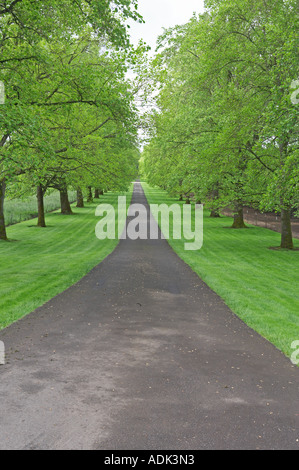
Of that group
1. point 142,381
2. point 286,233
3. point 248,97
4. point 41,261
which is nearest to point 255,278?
point 286,233

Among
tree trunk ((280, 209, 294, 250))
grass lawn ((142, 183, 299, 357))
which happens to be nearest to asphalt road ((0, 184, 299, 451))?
grass lawn ((142, 183, 299, 357))

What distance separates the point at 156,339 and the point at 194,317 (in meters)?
1.68

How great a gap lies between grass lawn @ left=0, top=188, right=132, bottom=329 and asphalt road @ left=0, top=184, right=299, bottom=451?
2.72ft

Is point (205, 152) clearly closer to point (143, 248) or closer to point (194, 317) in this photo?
point (143, 248)

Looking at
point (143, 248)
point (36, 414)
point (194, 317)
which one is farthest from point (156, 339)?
point (143, 248)

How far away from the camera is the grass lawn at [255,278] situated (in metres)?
8.34

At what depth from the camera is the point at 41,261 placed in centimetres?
1546

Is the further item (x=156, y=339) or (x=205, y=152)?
(x=205, y=152)

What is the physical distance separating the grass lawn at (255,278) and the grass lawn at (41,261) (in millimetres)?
4359

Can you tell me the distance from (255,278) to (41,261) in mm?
8473

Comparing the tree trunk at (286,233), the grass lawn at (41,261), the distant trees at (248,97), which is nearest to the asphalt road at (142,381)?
the grass lawn at (41,261)

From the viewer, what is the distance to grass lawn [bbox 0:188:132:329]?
9820 millimetres

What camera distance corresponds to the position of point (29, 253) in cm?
1766

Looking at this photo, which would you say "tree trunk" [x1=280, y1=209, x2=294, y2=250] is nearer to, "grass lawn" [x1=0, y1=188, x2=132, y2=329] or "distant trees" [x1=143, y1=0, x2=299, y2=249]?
"distant trees" [x1=143, y1=0, x2=299, y2=249]
